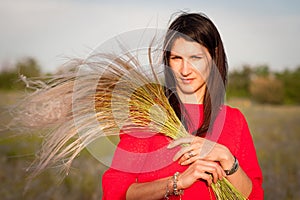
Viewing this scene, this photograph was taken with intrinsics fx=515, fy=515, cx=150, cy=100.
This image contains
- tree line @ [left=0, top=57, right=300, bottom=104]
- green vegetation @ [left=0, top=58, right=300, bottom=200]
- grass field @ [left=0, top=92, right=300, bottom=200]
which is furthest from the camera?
tree line @ [left=0, top=57, right=300, bottom=104]

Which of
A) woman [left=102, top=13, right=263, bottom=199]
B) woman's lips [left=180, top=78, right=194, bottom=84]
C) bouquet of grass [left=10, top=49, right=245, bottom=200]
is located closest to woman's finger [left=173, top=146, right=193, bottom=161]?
woman [left=102, top=13, right=263, bottom=199]

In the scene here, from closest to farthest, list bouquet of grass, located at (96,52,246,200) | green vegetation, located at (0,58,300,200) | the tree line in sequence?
bouquet of grass, located at (96,52,246,200), green vegetation, located at (0,58,300,200), the tree line

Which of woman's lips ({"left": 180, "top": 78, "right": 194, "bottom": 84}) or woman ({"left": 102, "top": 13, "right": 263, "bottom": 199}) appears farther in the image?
woman's lips ({"left": 180, "top": 78, "right": 194, "bottom": 84})

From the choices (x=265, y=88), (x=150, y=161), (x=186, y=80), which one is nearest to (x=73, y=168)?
(x=150, y=161)

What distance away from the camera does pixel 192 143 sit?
198 centimetres

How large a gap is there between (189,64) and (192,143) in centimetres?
34

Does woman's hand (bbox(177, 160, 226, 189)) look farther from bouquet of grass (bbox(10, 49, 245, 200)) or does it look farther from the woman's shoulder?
the woman's shoulder

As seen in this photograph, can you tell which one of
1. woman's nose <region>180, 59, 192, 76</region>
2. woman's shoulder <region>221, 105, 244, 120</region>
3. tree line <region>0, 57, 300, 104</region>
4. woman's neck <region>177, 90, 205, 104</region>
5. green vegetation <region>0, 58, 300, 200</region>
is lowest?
tree line <region>0, 57, 300, 104</region>

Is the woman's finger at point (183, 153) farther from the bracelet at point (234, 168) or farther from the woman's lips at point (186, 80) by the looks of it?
the woman's lips at point (186, 80)

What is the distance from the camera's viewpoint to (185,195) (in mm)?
2082

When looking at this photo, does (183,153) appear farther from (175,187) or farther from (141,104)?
(141,104)

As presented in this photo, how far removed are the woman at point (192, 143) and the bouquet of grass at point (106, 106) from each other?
5 cm

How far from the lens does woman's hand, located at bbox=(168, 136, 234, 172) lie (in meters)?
1.95

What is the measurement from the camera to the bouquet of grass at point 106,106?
7.07ft
